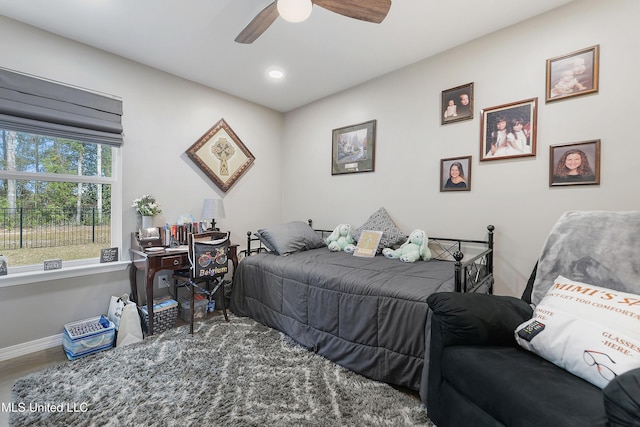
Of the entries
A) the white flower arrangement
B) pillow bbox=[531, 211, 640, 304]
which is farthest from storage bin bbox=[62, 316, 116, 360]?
pillow bbox=[531, 211, 640, 304]

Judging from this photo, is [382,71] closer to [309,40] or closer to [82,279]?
[309,40]

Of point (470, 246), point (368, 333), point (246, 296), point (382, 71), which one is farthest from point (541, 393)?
point (382, 71)

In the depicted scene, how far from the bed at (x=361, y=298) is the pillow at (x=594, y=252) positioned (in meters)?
0.40

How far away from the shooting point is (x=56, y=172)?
2.42 m

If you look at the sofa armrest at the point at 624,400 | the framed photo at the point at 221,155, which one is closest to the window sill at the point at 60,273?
the framed photo at the point at 221,155

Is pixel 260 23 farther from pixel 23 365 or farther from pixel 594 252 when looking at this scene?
pixel 23 365

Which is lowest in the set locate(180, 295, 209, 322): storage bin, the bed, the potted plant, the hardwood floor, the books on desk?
the hardwood floor

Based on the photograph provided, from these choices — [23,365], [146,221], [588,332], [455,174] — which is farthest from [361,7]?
[23,365]

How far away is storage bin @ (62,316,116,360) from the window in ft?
1.96

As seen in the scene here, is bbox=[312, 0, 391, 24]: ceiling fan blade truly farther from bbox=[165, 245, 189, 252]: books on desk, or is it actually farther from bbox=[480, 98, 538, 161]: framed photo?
bbox=[165, 245, 189, 252]: books on desk

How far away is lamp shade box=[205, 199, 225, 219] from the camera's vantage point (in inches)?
120

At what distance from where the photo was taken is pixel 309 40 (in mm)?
2373

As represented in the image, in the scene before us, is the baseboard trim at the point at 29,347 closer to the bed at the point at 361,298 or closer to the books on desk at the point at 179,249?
the books on desk at the point at 179,249

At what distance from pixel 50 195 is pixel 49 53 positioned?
1.17 meters
